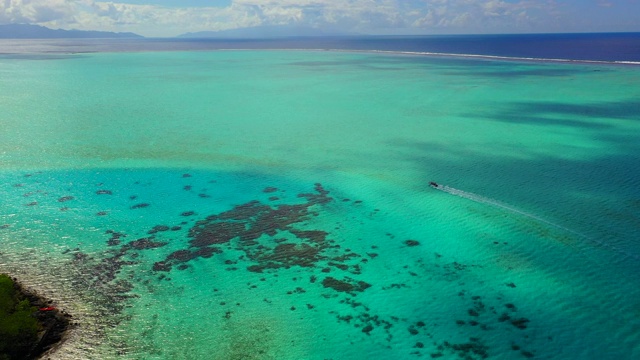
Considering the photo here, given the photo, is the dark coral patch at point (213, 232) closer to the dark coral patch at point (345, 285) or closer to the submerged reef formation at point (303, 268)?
the submerged reef formation at point (303, 268)

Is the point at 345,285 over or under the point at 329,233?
under

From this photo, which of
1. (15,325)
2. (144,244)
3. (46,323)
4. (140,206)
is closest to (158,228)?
(144,244)

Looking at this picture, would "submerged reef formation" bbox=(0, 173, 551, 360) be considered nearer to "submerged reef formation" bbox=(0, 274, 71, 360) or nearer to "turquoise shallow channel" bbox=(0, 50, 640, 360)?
"turquoise shallow channel" bbox=(0, 50, 640, 360)

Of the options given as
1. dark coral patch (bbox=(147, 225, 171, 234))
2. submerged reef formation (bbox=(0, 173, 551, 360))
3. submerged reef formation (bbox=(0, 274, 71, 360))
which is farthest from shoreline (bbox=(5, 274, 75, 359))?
dark coral patch (bbox=(147, 225, 171, 234))

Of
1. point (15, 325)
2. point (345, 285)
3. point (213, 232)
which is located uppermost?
point (15, 325)

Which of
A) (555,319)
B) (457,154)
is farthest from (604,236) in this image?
(457,154)

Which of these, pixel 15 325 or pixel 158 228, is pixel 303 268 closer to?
pixel 158 228
